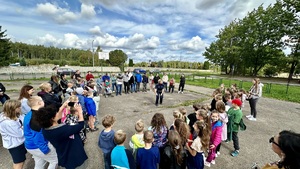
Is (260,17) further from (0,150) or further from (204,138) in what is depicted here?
(0,150)

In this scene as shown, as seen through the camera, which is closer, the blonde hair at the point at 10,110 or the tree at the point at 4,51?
the blonde hair at the point at 10,110

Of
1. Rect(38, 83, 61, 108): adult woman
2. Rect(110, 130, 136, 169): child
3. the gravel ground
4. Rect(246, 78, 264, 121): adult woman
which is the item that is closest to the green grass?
the gravel ground

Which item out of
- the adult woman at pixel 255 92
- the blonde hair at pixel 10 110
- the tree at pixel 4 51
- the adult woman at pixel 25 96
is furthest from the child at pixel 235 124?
the tree at pixel 4 51

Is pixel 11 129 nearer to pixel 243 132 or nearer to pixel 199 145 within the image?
pixel 199 145

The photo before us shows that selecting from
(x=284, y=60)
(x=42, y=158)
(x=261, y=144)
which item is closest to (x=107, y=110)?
(x=42, y=158)

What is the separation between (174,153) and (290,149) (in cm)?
154

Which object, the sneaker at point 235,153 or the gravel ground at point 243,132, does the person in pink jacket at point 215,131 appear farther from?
the sneaker at point 235,153

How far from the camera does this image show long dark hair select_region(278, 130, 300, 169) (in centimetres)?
134

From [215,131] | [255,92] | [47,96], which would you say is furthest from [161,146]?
[255,92]

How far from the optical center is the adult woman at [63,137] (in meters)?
1.85

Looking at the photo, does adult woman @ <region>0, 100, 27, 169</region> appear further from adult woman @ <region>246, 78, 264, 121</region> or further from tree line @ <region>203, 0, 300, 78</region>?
tree line @ <region>203, 0, 300, 78</region>

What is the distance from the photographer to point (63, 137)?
6.38 feet

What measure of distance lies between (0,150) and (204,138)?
16.9 feet

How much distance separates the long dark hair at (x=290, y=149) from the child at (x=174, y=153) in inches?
50.6
